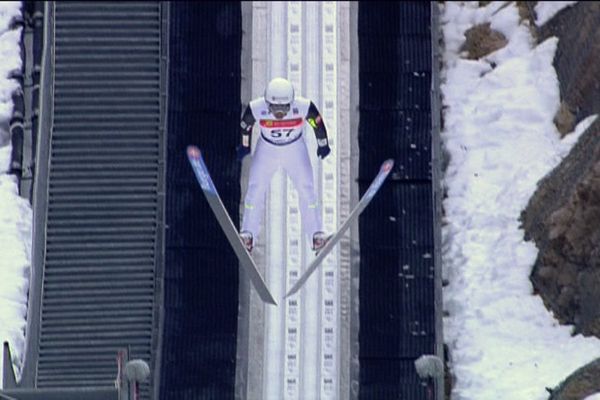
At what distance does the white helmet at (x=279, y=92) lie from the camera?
30797mm

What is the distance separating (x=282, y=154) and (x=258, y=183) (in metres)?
0.54

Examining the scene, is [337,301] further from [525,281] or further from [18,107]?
[18,107]

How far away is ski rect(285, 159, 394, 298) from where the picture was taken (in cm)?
3153

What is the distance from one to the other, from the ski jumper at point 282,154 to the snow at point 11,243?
2911mm

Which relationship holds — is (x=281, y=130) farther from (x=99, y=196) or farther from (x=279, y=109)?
(x=99, y=196)

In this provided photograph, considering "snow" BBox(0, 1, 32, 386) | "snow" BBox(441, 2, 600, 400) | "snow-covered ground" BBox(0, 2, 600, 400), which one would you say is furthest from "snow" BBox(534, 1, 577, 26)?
"snow" BBox(0, 1, 32, 386)

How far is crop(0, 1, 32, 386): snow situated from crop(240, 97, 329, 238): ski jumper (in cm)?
291

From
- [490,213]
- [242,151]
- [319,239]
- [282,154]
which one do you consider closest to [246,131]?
[242,151]

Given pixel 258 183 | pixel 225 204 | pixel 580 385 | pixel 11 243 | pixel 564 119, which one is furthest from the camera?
pixel 564 119

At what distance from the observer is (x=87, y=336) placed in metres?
32.1

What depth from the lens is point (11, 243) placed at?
32.6 metres

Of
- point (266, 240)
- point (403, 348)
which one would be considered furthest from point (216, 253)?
point (403, 348)

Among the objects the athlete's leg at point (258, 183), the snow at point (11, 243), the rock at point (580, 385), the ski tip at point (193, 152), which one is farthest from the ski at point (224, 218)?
the rock at point (580, 385)

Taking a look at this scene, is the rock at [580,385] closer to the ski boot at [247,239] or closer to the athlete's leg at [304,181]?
the athlete's leg at [304,181]
